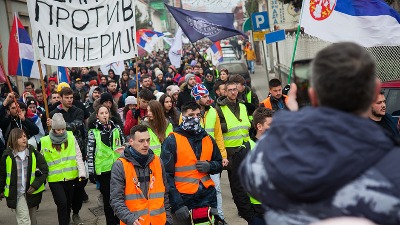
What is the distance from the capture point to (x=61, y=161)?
327 inches

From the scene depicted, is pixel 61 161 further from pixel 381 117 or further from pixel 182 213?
pixel 381 117

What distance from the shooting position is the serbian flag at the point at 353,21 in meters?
7.98

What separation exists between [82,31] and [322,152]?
27.7 ft

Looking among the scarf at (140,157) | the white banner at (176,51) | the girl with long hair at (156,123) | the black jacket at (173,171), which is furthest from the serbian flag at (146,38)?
the scarf at (140,157)

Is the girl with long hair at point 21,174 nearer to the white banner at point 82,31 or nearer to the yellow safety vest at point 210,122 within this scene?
the white banner at point 82,31

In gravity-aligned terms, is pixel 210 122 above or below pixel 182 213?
above

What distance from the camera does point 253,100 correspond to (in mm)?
11289

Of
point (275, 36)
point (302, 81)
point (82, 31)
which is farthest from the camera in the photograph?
point (275, 36)

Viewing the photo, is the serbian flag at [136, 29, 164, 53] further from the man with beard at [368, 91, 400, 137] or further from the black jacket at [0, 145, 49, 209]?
the man with beard at [368, 91, 400, 137]

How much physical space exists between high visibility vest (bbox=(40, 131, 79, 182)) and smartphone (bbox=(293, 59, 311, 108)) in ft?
21.1

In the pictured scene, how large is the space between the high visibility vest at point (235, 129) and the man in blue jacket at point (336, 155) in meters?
6.60

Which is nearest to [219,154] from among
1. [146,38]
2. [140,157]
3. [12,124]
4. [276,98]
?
[140,157]

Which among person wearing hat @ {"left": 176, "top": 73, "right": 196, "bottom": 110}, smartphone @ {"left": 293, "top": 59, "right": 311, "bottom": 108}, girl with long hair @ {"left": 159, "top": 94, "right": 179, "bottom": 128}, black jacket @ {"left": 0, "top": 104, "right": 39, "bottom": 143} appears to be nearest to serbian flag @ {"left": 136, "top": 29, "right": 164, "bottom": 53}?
person wearing hat @ {"left": 176, "top": 73, "right": 196, "bottom": 110}

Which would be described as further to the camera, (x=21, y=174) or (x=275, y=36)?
(x=275, y=36)
